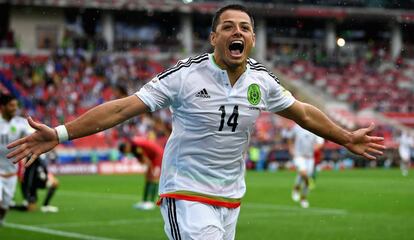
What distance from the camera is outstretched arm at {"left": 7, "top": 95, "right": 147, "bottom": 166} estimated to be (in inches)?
220

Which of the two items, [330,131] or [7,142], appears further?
[7,142]

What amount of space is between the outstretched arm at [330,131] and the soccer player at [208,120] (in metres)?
0.47

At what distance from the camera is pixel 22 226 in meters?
13.9

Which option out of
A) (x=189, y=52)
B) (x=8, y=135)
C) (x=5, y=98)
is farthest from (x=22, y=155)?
(x=189, y=52)

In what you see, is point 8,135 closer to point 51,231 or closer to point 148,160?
point 51,231

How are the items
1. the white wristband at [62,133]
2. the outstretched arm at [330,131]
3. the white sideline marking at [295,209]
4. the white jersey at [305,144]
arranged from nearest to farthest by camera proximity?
the white wristband at [62,133], the outstretched arm at [330,131], the white sideline marking at [295,209], the white jersey at [305,144]

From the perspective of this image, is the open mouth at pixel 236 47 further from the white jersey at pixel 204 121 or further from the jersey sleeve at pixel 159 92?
the jersey sleeve at pixel 159 92

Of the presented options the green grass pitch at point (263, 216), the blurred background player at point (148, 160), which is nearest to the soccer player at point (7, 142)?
the green grass pitch at point (263, 216)

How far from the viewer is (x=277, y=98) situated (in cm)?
647

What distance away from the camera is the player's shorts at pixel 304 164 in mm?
19688

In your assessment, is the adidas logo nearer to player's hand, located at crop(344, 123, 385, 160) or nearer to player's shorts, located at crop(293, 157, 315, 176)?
player's hand, located at crop(344, 123, 385, 160)

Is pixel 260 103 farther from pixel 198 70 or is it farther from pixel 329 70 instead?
pixel 329 70

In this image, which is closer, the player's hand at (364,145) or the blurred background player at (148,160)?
the player's hand at (364,145)

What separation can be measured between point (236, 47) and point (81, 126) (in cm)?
129
